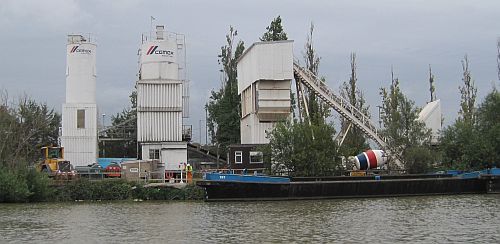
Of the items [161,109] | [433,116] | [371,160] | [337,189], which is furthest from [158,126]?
[433,116]

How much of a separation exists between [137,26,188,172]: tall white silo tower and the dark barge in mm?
16215

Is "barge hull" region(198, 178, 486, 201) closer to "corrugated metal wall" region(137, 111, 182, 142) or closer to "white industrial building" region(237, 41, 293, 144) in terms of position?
"white industrial building" region(237, 41, 293, 144)

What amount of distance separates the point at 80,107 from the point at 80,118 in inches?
39.4

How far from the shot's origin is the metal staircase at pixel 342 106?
59.7 metres

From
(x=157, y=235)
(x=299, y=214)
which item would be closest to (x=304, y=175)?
(x=299, y=214)

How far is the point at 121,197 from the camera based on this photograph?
164 ft

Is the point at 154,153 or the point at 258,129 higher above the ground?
the point at 258,129

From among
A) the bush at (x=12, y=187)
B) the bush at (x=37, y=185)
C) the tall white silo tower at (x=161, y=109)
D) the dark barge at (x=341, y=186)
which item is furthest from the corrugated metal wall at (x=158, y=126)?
the dark barge at (x=341, y=186)

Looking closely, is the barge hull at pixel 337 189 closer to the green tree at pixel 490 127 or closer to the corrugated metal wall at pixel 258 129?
the green tree at pixel 490 127

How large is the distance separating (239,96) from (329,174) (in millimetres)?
23807

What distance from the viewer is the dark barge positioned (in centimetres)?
4625

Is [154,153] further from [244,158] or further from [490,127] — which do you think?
[490,127]

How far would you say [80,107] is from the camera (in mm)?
62031

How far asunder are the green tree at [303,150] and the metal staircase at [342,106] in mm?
6837
